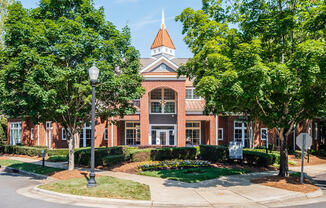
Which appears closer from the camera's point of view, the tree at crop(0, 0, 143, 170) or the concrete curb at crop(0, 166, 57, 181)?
the tree at crop(0, 0, 143, 170)

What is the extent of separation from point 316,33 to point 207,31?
5.10 meters

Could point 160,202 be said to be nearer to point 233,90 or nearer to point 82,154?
point 233,90

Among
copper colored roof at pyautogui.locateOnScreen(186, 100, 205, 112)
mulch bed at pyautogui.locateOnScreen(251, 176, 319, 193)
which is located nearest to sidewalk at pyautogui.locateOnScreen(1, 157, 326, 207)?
mulch bed at pyautogui.locateOnScreen(251, 176, 319, 193)

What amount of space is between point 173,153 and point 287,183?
30.0ft

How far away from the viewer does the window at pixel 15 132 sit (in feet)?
108

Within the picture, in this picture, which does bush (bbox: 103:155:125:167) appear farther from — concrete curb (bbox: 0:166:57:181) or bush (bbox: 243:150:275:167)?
bush (bbox: 243:150:275:167)

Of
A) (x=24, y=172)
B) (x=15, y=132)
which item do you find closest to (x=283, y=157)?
(x=24, y=172)

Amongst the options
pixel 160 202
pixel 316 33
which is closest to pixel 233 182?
pixel 160 202

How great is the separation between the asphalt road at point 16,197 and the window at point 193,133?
59.2 ft

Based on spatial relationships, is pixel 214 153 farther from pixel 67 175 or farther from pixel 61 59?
pixel 61 59

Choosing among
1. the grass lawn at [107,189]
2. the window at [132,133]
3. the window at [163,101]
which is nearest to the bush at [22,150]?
the window at [132,133]

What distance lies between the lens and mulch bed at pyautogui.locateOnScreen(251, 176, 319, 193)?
11.1 metres

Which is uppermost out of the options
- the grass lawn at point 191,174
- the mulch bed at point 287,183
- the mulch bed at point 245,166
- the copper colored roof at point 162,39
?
the copper colored roof at point 162,39

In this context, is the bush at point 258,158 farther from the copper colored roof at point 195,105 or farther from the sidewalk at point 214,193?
the copper colored roof at point 195,105
